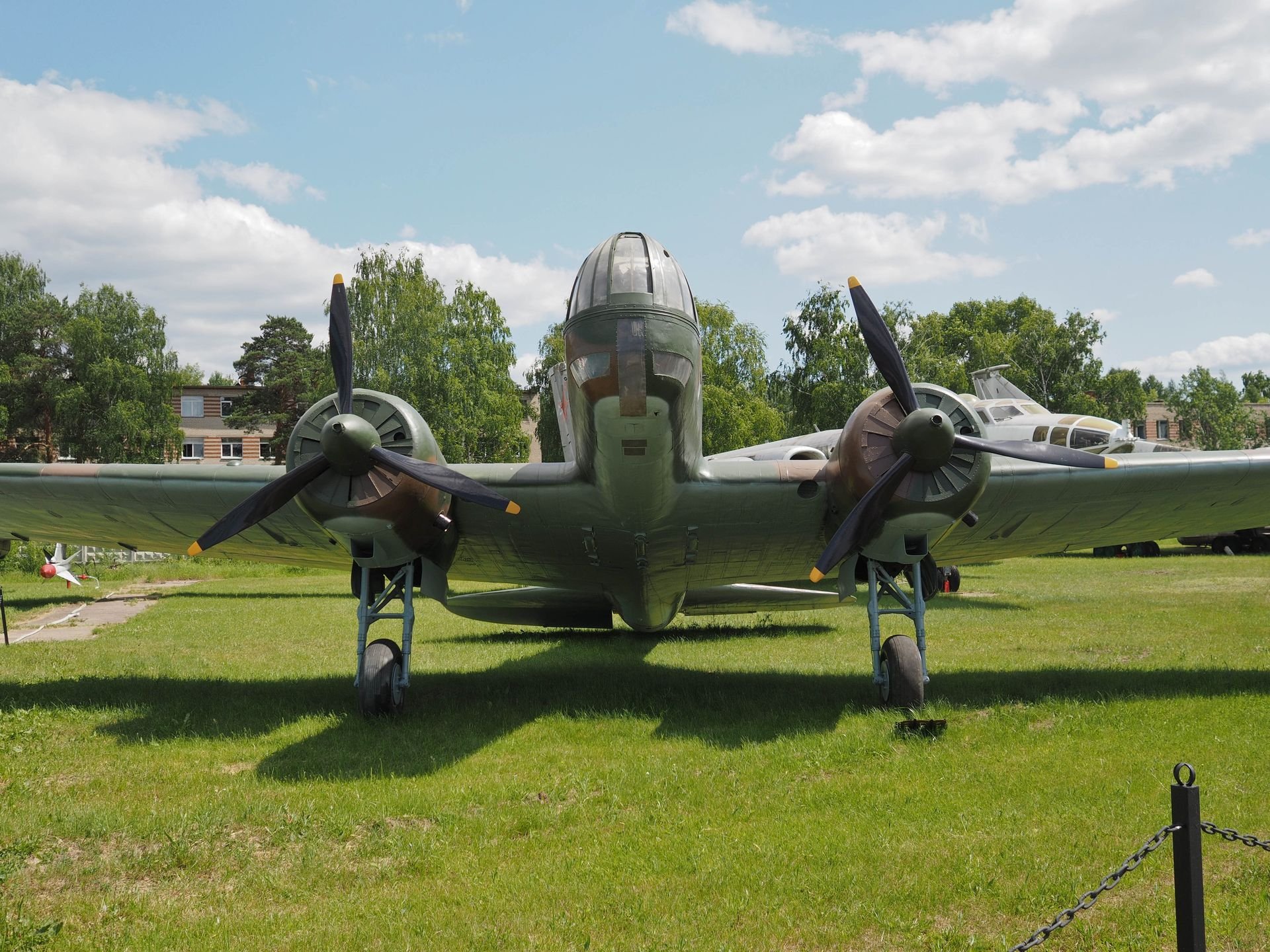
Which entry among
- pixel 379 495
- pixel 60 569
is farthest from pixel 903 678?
pixel 60 569

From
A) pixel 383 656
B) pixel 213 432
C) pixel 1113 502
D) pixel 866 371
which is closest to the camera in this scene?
pixel 383 656

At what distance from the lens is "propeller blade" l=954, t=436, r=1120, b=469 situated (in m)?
8.52

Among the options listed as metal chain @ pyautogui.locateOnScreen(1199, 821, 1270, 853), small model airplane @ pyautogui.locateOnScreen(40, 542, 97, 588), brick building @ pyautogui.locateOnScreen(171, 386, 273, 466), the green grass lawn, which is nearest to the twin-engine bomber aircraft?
the green grass lawn

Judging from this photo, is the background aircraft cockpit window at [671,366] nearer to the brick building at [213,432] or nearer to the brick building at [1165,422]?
the brick building at [213,432]

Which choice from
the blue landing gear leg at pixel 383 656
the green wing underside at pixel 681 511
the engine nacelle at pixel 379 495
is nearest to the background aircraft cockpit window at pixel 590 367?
the green wing underside at pixel 681 511

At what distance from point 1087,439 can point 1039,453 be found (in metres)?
20.5

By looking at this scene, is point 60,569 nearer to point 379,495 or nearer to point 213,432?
point 379,495

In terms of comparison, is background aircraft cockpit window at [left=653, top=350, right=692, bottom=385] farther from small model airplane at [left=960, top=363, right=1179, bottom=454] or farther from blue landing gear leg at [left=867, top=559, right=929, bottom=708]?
small model airplane at [left=960, top=363, right=1179, bottom=454]

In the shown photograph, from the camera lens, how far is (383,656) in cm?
955

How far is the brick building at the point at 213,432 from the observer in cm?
6400

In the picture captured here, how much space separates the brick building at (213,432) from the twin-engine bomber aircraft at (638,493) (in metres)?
56.0

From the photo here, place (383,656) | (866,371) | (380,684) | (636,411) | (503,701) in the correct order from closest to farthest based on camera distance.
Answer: (636,411), (380,684), (383,656), (503,701), (866,371)

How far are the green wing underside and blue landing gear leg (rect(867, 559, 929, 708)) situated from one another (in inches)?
44.4

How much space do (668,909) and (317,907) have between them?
1.84m
